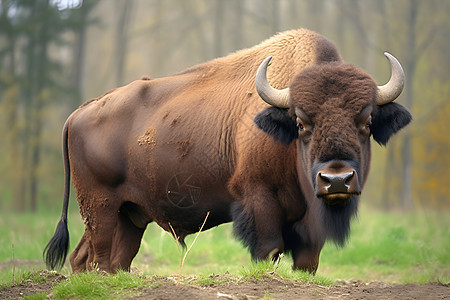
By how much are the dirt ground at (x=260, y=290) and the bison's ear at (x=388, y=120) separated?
1576 millimetres

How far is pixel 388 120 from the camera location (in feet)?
18.2

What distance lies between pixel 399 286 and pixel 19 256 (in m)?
6.52

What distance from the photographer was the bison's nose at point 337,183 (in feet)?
15.0

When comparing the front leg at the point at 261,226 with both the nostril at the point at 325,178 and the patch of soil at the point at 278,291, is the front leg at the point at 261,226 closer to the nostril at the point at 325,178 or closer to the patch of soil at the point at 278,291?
the patch of soil at the point at 278,291

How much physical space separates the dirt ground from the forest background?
1266 centimetres

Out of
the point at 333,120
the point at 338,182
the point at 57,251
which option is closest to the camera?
the point at 338,182

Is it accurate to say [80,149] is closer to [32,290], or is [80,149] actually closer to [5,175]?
[32,290]

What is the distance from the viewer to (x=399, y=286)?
515 cm

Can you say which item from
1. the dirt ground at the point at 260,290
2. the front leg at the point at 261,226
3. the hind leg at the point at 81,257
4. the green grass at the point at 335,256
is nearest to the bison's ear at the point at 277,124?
the front leg at the point at 261,226

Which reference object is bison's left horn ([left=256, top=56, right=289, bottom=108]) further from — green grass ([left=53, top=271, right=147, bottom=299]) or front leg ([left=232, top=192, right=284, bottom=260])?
green grass ([left=53, top=271, right=147, bottom=299])

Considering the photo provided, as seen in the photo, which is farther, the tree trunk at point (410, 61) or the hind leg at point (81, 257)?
the tree trunk at point (410, 61)

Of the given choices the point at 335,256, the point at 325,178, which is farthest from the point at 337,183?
the point at 335,256

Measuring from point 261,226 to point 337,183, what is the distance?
1.24 m

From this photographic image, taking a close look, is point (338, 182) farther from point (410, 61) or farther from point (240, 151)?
point (410, 61)
